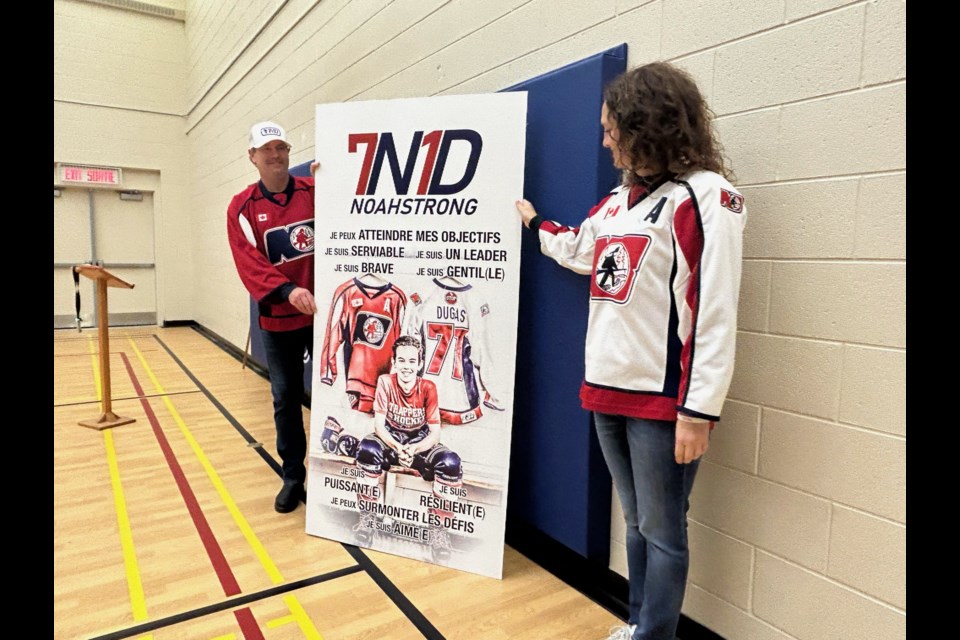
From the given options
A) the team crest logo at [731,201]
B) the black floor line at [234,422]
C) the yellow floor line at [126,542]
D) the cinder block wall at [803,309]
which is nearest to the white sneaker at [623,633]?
the cinder block wall at [803,309]

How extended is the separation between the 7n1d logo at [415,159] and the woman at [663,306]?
0.70 m

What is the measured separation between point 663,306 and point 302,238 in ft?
5.71

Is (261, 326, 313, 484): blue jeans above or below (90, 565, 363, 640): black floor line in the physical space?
above

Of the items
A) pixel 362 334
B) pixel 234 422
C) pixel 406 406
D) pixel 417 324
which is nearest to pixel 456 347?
pixel 417 324

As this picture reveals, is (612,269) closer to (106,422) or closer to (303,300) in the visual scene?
(303,300)

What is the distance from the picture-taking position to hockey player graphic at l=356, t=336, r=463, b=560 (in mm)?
2154

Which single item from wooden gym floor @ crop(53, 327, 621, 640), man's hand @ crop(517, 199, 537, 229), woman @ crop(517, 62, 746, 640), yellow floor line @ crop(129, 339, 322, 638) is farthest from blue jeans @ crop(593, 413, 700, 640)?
yellow floor line @ crop(129, 339, 322, 638)

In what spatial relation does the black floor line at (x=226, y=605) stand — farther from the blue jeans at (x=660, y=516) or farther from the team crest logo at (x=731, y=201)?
the team crest logo at (x=731, y=201)

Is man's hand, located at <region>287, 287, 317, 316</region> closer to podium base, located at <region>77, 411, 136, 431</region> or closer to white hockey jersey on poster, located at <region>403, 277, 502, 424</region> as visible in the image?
white hockey jersey on poster, located at <region>403, 277, 502, 424</region>

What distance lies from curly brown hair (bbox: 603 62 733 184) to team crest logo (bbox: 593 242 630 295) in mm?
213

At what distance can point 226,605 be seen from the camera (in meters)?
A: 1.92

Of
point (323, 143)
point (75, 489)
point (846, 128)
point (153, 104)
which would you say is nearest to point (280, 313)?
point (323, 143)

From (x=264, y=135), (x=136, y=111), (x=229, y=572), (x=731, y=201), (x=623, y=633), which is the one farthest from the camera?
(x=136, y=111)

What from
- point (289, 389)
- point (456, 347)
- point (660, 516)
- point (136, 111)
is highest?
point (136, 111)
